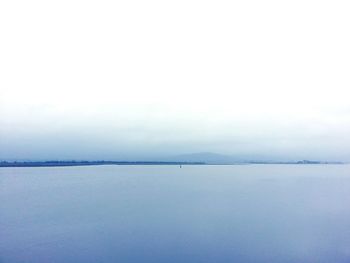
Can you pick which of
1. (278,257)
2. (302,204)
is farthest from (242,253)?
(302,204)

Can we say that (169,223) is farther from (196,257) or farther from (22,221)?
(22,221)

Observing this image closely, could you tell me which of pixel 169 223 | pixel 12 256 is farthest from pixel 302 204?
pixel 12 256

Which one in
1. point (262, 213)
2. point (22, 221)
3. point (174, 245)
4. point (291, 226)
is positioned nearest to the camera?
point (174, 245)

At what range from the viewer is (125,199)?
2009 centimetres

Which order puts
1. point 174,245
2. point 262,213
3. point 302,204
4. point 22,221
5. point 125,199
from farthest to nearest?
point 125,199, point 302,204, point 262,213, point 22,221, point 174,245

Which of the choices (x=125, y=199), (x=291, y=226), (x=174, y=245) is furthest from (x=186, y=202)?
(x=174, y=245)

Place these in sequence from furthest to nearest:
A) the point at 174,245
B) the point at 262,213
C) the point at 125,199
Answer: the point at 125,199 → the point at 262,213 → the point at 174,245

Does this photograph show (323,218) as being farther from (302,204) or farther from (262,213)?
(302,204)

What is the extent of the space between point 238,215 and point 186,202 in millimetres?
4562

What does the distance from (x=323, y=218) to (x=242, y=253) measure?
6621mm

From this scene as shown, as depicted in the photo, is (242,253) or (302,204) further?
(302,204)

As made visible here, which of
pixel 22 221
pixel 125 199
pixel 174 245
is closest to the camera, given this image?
pixel 174 245

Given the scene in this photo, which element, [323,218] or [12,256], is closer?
[12,256]

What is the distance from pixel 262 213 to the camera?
1534 cm
